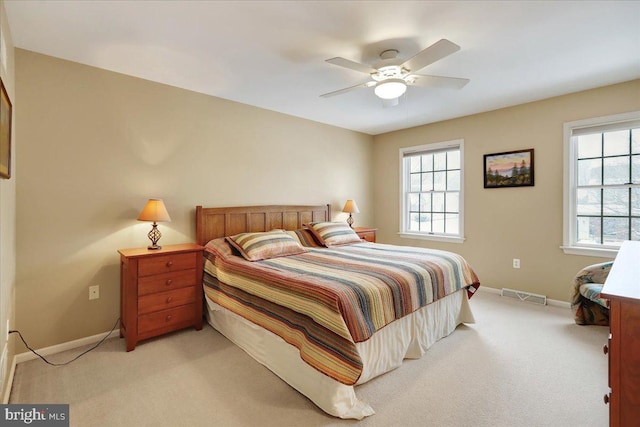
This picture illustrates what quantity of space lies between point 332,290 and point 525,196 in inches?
128

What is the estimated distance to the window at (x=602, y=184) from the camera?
3232 mm

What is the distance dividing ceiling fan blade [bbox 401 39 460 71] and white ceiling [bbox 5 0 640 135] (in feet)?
0.69

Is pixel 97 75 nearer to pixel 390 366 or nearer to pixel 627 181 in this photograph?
pixel 390 366

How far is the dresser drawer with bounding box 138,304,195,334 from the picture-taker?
262 centimetres

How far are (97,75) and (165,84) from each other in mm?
571

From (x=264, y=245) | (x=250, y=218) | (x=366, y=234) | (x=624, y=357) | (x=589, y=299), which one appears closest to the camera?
(x=624, y=357)

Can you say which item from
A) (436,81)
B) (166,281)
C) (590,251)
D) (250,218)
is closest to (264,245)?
(250,218)

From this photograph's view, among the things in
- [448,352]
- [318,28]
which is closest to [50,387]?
[448,352]

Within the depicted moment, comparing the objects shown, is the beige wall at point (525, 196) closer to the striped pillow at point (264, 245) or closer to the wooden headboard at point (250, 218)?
the wooden headboard at point (250, 218)

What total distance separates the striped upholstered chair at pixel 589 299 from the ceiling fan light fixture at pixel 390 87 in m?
2.57

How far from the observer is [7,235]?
2.02m

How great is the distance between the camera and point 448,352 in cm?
253

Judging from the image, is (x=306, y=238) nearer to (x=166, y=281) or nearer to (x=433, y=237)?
(x=166, y=281)

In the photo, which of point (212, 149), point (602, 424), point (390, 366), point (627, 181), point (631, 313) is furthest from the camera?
point (212, 149)
